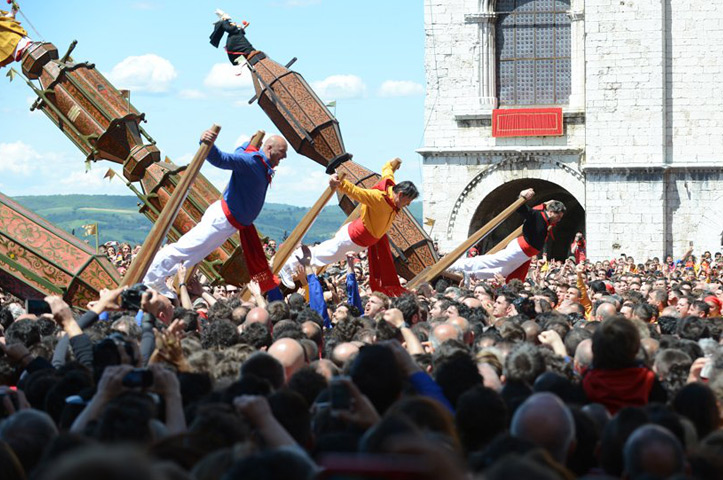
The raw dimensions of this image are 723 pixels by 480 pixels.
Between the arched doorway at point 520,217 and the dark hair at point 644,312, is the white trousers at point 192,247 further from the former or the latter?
the arched doorway at point 520,217

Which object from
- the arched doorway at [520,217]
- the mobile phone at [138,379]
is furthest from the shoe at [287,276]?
the arched doorway at [520,217]

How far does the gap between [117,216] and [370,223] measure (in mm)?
141914

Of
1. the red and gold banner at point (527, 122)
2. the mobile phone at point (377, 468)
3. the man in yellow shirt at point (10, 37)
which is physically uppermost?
the man in yellow shirt at point (10, 37)

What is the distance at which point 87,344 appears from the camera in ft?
18.9

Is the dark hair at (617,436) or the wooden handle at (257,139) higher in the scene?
the wooden handle at (257,139)

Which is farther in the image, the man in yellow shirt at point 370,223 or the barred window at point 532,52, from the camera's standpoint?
the barred window at point 532,52

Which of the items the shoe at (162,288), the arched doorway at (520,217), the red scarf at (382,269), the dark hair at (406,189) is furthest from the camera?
the arched doorway at (520,217)

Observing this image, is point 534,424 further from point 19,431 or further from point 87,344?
point 87,344

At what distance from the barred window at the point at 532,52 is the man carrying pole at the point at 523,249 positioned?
566 inches

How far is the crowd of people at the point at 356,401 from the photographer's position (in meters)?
3.22

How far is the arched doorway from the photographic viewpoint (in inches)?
1080

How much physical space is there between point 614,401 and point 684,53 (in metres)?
22.5

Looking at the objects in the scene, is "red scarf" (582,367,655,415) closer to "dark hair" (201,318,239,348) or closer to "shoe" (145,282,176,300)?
"dark hair" (201,318,239,348)

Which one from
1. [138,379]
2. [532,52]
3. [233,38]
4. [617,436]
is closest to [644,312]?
[617,436]
